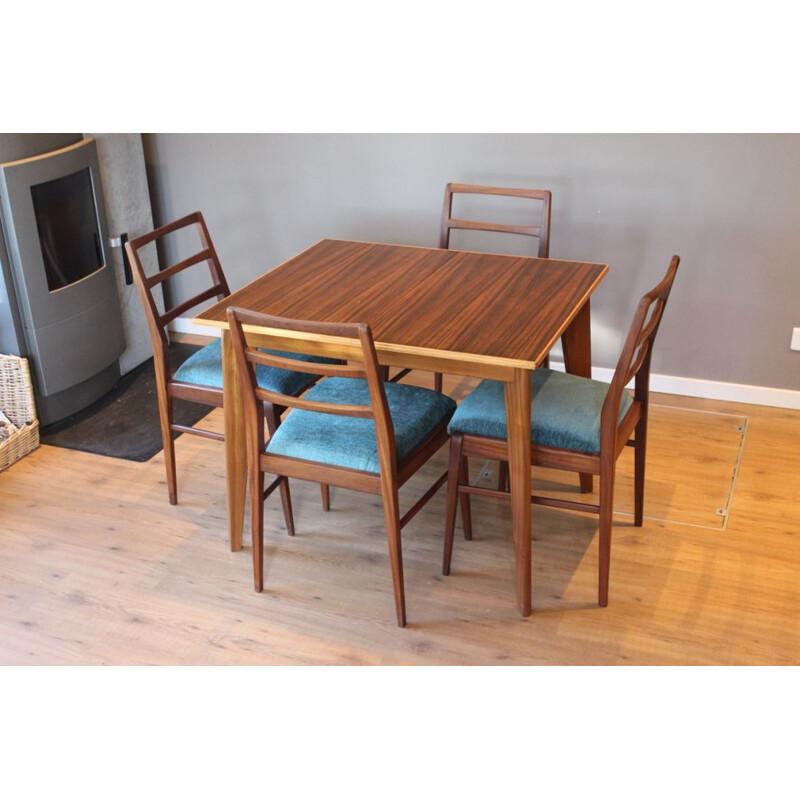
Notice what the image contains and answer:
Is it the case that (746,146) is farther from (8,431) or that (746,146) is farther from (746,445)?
(8,431)

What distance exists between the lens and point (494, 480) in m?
3.11

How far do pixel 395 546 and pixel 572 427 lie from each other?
54 cm

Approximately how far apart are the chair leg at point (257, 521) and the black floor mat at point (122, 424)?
90 cm

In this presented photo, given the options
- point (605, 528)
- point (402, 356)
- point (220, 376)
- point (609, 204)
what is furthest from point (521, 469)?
point (609, 204)

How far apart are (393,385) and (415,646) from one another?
71cm

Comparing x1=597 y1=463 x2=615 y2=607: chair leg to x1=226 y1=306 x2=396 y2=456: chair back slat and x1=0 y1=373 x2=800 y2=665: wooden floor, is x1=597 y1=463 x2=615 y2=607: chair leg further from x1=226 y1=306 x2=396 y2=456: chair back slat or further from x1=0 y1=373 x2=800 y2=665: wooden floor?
x1=226 y1=306 x2=396 y2=456: chair back slat

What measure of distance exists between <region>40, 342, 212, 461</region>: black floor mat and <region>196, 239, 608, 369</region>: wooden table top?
0.94 m

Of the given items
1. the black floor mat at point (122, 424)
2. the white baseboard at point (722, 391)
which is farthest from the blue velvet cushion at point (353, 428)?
the white baseboard at point (722, 391)

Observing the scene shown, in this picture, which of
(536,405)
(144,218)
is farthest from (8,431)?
(536,405)

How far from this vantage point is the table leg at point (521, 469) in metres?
2.29

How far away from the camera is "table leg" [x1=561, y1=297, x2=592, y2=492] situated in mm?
2914

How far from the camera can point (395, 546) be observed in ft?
7.86

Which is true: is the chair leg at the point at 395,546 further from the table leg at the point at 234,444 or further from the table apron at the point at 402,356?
the table leg at the point at 234,444

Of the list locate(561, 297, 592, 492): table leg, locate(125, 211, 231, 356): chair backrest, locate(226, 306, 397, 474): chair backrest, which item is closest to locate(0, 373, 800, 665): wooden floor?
locate(561, 297, 592, 492): table leg
